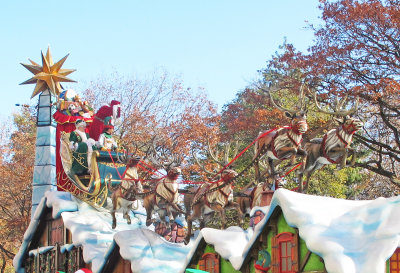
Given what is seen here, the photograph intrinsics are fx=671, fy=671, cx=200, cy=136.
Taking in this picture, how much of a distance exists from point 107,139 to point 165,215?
13.6 feet

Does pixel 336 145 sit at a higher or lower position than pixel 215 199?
higher

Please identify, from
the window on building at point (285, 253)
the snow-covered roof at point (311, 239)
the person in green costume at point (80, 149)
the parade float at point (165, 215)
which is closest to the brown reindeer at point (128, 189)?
the parade float at point (165, 215)

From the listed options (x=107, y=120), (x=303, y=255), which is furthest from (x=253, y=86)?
(x=303, y=255)

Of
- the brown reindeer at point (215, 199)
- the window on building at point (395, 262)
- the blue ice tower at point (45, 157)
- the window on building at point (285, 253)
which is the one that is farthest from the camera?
the blue ice tower at point (45, 157)

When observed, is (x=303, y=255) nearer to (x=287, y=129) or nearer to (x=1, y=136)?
(x=287, y=129)

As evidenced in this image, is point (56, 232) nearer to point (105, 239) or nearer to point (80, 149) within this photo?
point (80, 149)

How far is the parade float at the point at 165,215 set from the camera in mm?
11258

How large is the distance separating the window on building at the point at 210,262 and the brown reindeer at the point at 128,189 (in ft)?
11.3

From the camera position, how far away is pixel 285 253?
41.6 feet

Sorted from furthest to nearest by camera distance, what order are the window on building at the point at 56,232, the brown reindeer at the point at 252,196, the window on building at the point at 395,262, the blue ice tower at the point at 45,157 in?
the blue ice tower at the point at 45,157, the window on building at the point at 56,232, the brown reindeer at the point at 252,196, the window on building at the point at 395,262

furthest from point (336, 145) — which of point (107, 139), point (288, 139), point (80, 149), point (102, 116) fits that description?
point (102, 116)

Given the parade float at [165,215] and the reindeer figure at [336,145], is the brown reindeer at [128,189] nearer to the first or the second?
the parade float at [165,215]

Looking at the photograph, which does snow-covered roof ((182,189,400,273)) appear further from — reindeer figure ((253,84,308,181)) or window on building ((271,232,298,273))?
reindeer figure ((253,84,308,181))

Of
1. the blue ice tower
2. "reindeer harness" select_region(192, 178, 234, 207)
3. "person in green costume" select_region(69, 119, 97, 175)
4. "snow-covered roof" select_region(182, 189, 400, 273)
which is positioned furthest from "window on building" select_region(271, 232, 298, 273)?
the blue ice tower
